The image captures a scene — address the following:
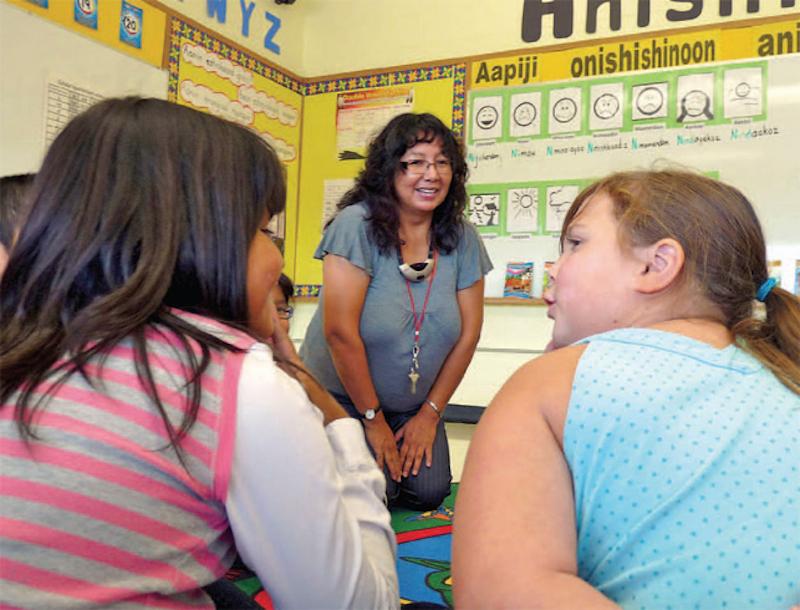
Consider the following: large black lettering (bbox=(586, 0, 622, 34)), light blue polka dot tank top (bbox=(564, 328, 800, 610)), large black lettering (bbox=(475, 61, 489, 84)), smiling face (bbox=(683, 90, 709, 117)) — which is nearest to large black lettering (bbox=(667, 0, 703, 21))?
large black lettering (bbox=(586, 0, 622, 34))

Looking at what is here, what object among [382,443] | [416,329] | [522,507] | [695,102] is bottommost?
[382,443]

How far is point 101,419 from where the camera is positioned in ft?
1.80

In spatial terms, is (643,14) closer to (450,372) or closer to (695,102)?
(695,102)

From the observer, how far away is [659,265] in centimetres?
78

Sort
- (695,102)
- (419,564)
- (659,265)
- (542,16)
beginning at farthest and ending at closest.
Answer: (542,16), (695,102), (419,564), (659,265)

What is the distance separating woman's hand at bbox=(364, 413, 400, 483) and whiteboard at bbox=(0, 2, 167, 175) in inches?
49.1

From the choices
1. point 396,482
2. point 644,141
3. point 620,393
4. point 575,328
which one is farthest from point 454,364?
point 620,393

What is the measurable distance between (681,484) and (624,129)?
102 inches

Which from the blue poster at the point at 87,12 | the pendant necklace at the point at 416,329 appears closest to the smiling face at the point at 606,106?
the pendant necklace at the point at 416,329

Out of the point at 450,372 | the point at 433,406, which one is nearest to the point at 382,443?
the point at 433,406

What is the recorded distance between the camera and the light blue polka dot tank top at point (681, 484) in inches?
22.7

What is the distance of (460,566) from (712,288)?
1.39 ft

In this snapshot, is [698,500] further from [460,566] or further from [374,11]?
[374,11]

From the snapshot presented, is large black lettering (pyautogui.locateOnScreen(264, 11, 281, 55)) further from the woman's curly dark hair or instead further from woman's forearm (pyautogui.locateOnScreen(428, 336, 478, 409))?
woman's forearm (pyautogui.locateOnScreen(428, 336, 478, 409))
